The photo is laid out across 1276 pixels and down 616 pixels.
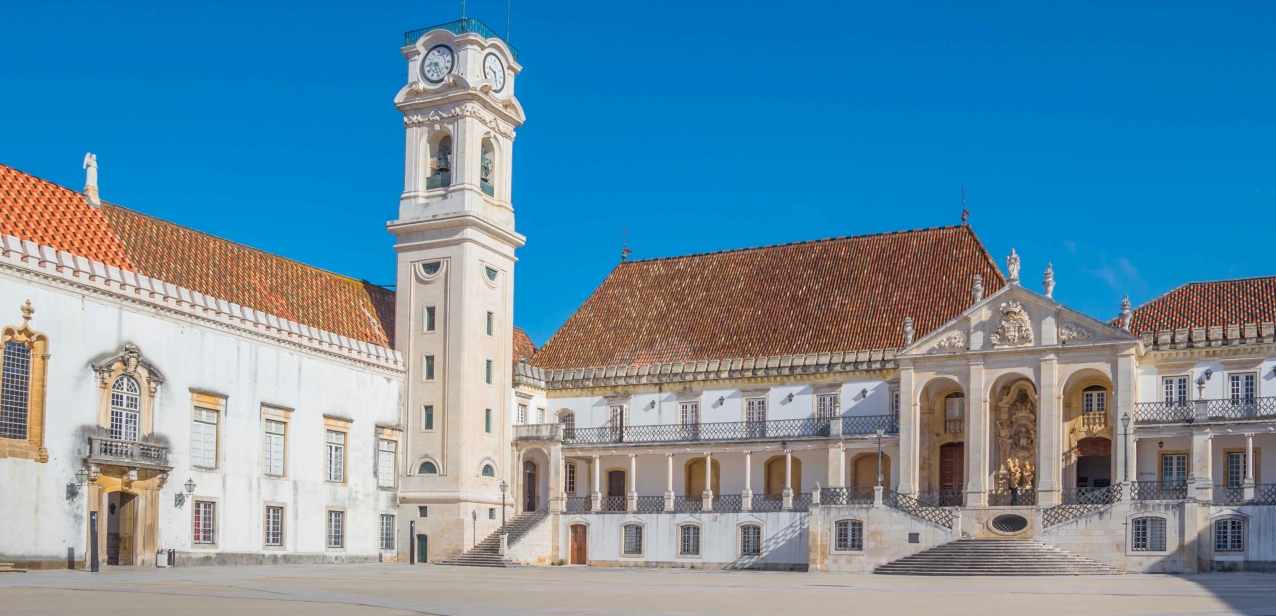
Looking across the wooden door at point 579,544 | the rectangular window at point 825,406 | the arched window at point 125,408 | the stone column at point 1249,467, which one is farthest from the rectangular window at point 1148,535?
the arched window at point 125,408

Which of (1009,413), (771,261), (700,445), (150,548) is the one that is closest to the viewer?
(150,548)

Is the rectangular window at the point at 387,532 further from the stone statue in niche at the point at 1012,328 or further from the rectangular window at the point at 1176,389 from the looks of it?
the rectangular window at the point at 1176,389

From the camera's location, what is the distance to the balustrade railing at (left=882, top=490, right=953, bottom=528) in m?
40.9

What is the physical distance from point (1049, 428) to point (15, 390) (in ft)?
90.3

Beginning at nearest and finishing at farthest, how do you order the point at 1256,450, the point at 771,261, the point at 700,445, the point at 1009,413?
the point at 1256,450 → the point at 1009,413 → the point at 700,445 → the point at 771,261

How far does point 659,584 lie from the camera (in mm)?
30625

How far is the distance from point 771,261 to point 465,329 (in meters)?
12.7

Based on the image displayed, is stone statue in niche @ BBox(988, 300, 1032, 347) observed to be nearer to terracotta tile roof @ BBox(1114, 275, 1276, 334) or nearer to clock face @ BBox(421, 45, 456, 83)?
terracotta tile roof @ BBox(1114, 275, 1276, 334)

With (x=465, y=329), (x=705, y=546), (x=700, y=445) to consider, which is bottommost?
(x=705, y=546)

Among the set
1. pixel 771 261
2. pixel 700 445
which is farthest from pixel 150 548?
pixel 771 261

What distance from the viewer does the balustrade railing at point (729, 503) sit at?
45281mm

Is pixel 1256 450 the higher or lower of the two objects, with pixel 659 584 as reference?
higher

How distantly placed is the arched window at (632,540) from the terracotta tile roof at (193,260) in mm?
10025

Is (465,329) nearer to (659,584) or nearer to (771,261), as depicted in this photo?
(771,261)
